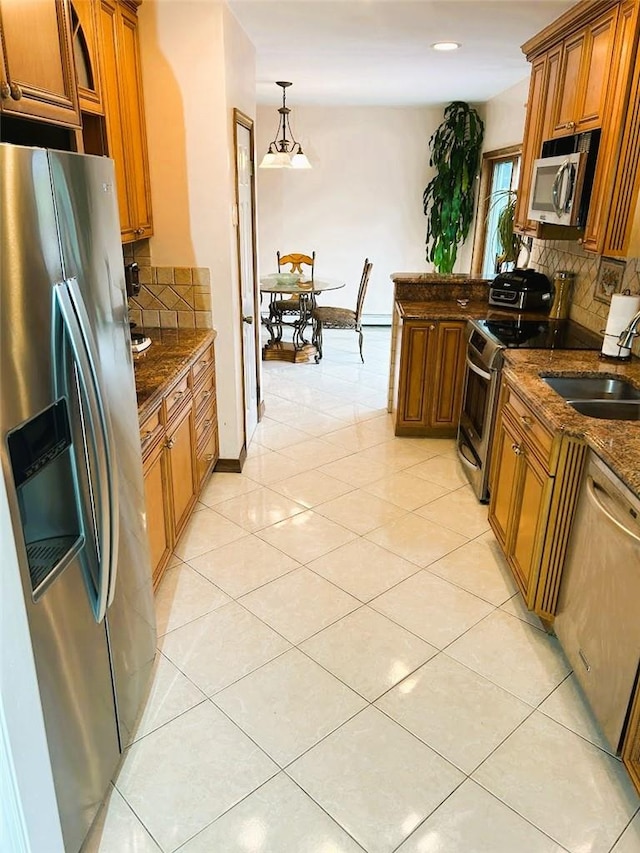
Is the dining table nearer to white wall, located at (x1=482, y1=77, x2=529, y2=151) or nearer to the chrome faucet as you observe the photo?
white wall, located at (x1=482, y1=77, x2=529, y2=151)

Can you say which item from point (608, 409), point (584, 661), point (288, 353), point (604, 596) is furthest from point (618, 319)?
point (288, 353)

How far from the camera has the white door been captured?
11.9ft

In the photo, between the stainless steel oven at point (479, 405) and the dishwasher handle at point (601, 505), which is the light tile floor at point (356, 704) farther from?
the dishwasher handle at point (601, 505)

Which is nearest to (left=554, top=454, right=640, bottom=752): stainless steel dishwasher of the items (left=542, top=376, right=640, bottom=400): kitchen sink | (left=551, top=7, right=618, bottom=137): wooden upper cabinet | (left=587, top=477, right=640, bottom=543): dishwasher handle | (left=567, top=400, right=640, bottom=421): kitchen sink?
(left=587, top=477, right=640, bottom=543): dishwasher handle

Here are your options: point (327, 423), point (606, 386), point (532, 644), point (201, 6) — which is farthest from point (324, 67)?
point (532, 644)

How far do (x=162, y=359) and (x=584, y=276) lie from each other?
100.0 inches

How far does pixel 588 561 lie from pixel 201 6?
120 inches

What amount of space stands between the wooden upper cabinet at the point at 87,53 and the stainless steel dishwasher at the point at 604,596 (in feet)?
7.55

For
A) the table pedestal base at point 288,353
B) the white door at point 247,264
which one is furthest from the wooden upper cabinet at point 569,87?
the table pedestal base at point 288,353

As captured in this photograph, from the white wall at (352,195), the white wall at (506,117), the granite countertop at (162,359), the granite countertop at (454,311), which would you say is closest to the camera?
the granite countertop at (162,359)

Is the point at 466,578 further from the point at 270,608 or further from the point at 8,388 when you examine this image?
the point at 8,388

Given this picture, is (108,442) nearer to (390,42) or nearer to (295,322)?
(390,42)

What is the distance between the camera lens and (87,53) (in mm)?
2336

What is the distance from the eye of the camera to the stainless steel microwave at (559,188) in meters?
2.90
